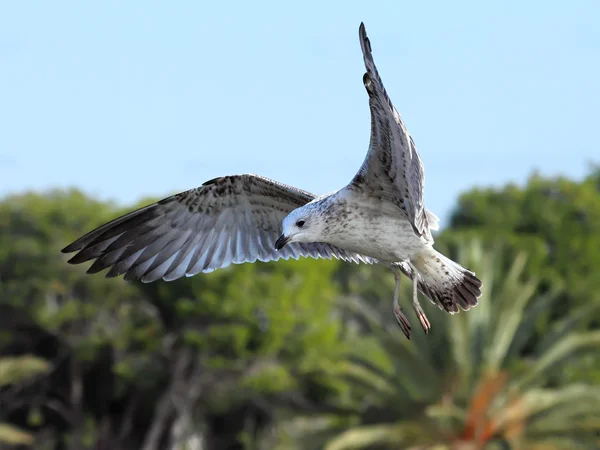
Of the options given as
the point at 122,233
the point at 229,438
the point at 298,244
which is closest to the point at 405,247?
the point at 298,244

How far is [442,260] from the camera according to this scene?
10477mm

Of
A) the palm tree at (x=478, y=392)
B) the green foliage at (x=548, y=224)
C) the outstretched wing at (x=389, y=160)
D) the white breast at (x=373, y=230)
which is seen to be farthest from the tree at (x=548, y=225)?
the outstretched wing at (x=389, y=160)

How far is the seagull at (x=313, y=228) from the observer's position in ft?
30.6

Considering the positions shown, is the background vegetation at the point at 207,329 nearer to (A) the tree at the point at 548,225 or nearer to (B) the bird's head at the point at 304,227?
(A) the tree at the point at 548,225

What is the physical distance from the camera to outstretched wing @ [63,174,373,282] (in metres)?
11.2

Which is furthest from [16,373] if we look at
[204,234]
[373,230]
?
[373,230]

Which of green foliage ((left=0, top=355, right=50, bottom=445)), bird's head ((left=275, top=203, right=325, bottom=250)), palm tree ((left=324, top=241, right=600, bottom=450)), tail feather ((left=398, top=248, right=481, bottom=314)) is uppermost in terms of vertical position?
green foliage ((left=0, top=355, right=50, bottom=445))

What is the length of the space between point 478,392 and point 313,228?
16966 millimetres

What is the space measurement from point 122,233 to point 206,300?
27977mm

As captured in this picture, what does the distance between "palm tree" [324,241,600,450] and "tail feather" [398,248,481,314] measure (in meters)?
14.4

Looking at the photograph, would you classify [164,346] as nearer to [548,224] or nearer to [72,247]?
[548,224]

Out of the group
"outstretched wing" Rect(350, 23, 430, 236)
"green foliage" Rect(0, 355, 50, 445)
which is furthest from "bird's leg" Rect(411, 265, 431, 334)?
"green foliage" Rect(0, 355, 50, 445)

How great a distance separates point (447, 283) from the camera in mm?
10695

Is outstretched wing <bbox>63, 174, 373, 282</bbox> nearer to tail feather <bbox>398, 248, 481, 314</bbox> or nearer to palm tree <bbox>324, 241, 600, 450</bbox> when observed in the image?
tail feather <bbox>398, 248, 481, 314</bbox>
